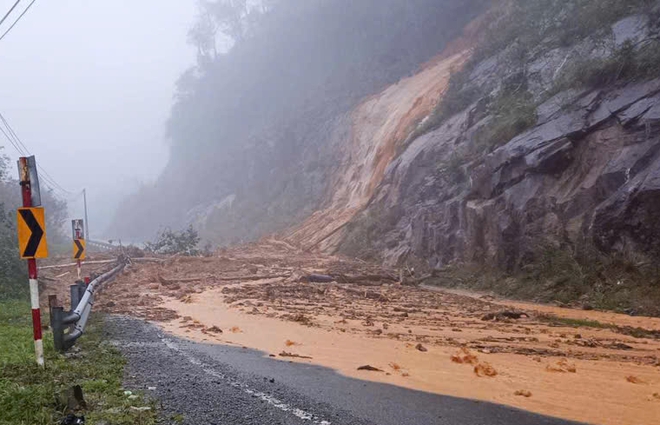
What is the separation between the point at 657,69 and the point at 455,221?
695cm

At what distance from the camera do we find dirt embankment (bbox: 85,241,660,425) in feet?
20.5

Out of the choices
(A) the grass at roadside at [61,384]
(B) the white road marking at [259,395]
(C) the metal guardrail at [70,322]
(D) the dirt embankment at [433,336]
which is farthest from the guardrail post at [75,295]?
(B) the white road marking at [259,395]

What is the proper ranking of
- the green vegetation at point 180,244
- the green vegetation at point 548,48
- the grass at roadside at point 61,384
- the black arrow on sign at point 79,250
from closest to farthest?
the grass at roadside at point 61,384, the green vegetation at point 548,48, the black arrow on sign at point 79,250, the green vegetation at point 180,244

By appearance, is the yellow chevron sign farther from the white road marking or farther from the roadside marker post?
the white road marking

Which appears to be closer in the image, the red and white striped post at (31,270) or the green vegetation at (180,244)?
the red and white striped post at (31,270)

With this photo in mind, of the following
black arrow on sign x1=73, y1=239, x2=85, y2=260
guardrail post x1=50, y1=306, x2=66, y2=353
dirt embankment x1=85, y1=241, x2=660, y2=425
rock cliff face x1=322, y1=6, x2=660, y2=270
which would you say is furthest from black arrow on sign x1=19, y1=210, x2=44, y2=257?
rock cliff face x1=322, y1=6, x2=660, y2=270

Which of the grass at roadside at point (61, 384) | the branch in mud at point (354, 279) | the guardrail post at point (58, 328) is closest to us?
the grass at roadside at point (61, 384)

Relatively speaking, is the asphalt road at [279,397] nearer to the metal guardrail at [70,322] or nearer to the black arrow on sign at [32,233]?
the metal guardrail at [70,322]

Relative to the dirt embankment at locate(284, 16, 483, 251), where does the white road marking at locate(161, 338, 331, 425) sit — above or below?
below

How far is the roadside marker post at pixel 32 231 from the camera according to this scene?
275 inches

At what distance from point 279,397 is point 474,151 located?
16029mm

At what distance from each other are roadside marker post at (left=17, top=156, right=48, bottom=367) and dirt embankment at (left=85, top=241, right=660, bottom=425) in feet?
10.8

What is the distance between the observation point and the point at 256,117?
59.5m

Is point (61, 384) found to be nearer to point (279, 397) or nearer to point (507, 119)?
point (279, 397)
